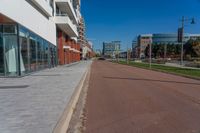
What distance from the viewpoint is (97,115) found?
754 centimetres

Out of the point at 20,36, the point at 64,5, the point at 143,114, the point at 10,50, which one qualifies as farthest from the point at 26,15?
the point at 64,5

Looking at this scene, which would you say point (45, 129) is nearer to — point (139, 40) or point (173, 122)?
point (173, 122)

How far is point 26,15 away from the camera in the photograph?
21172 mm

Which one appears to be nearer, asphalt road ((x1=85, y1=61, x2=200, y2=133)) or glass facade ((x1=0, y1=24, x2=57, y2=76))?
asphalt road ((x1=85, y1=61, x2=200, y2=133))

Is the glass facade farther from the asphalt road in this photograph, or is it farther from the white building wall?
the asphalt road

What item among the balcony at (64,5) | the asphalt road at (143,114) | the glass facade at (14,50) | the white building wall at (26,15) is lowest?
the asphalt road at (143,114)

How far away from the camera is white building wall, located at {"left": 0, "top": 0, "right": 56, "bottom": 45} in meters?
16.2

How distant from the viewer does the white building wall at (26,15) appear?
16.2 meters

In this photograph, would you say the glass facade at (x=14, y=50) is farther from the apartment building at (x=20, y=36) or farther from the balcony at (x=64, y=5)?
the balcony at (x=64, y=5)

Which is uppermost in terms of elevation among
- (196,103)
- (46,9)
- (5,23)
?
(46,9)

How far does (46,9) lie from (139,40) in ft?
428

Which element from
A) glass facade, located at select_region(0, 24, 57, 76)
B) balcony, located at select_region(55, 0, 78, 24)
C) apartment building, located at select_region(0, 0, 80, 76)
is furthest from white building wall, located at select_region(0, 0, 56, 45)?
balcony, located at select_region(55, 0, 78, 24)

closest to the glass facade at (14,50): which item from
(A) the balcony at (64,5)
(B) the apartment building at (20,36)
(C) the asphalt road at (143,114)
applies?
(B) the apartment building at (20,36)

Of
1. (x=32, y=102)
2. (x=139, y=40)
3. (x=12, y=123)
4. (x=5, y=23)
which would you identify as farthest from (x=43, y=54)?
(x=139, y=40)
